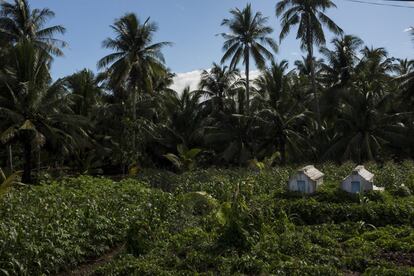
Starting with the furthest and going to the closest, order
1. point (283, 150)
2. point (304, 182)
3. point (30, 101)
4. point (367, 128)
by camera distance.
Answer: point (283, 150), point (367, 128), point (30, 101), point (304, 182)

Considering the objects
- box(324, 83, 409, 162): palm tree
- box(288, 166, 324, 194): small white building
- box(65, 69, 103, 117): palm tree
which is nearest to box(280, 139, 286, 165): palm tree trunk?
box(324, 83, 409, 162): palm tree

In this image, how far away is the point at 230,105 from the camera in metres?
31.9

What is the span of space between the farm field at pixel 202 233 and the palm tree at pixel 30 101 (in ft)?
31.5

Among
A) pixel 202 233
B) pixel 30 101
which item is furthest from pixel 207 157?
pixel 202 233

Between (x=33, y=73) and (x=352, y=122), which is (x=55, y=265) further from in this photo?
(x=352, y=122)

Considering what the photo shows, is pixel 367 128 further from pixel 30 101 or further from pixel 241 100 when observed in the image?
pixel 30 101

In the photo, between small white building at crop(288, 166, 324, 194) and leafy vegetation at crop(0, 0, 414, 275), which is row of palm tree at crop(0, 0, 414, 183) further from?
small white building at crop(288, 166, 324, 194)

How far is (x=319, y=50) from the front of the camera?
3170 centimetres

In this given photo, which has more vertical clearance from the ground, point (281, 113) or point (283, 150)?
point (281, 113)

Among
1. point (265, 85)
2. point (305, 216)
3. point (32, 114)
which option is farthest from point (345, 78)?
point (305, 216)

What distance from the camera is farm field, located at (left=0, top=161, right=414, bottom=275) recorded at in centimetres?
802

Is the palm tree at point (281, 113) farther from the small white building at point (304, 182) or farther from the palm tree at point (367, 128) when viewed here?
the small white building at point (304, 182)

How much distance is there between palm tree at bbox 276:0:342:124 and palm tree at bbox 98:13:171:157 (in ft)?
24.9

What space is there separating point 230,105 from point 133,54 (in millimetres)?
7141
